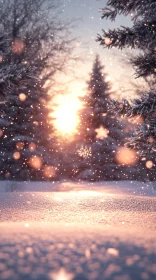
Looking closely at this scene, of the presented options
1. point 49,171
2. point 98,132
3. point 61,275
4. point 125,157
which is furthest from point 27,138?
point 61,275

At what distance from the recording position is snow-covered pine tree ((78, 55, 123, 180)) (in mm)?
22750

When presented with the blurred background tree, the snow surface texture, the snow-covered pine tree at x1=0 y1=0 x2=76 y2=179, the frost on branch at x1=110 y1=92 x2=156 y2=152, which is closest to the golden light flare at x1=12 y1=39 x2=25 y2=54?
the snow-covered pine tree at x1=0 y1=0 x2=76 y2=179

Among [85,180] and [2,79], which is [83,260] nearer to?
[2,79]

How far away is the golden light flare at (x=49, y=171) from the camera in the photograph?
21.2 m

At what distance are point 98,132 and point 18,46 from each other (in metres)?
8.61

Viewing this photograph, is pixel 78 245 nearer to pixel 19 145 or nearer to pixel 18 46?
pixel 19 145

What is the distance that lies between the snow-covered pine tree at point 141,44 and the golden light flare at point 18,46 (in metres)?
16.8

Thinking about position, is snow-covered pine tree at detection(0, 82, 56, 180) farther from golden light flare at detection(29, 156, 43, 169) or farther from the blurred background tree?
the blurred background tree

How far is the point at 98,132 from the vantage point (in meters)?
23.7

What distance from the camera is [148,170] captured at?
26109mm

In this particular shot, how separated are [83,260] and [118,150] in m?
20.3

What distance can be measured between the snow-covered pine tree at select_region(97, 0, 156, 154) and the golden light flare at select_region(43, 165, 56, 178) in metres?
13.8

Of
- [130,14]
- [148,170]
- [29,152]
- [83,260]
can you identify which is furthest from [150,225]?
[148,170]

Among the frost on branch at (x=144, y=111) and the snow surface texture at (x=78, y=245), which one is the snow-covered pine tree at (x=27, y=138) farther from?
the snow surface texture at (x=78, y=245)
